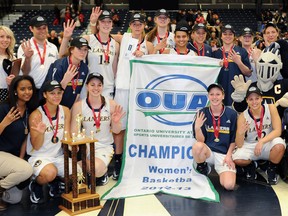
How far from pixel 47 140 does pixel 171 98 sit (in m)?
1.56

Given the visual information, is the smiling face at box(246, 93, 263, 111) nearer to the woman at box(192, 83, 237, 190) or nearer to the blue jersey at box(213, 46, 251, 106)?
the woman at box(192, 83, 237, 190)

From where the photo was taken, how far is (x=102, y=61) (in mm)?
4988

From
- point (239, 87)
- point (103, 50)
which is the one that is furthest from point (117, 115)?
point (239, 87)

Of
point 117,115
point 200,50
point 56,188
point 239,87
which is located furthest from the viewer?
point 200,50

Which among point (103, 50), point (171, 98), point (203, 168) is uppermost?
point (103, 50)

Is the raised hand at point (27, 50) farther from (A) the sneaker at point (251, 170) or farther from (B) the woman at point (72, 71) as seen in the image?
(A) the sneaker at point (251, 170)

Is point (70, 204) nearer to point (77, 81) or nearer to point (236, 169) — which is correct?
point (77, 81)

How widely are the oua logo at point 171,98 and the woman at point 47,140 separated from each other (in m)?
1.02

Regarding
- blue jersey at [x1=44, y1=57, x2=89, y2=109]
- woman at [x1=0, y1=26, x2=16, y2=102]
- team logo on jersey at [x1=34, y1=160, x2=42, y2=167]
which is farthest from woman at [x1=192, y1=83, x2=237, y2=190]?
woman at [x1=0, y1=26, x2=16, y2=102]

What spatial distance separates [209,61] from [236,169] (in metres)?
1.37

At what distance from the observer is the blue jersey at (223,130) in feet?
15.1

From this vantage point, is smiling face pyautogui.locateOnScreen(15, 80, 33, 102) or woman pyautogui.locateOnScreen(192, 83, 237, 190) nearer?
smiling face pyautogui.locateOnScreen(15, 80, 33, 102)

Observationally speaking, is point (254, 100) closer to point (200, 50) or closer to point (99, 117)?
point (200, 50)

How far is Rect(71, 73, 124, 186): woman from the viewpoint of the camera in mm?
4539
